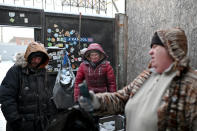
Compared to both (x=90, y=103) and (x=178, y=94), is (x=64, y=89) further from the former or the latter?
(x=178, y=94)

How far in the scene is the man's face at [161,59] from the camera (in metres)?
1.36

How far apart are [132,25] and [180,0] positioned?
61.9 inches

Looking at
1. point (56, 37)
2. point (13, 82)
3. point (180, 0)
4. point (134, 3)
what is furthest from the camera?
point (56, 37)

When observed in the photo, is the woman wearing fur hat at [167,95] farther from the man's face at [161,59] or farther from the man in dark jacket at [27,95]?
the man in dark jacket at [27,95]

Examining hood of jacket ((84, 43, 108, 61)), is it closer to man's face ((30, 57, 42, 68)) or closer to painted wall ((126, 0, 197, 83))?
painted wall ((126, 0, 197, 83))

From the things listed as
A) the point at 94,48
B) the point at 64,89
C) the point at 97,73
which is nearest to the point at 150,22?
the point at 94,48

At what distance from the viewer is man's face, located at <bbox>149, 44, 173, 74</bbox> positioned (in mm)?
1363

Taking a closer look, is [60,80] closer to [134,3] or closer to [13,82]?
[13,82]

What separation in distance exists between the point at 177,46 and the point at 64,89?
269cm

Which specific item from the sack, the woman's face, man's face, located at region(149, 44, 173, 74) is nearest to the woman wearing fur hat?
man's face, located at region(149, 44, 173, 74)

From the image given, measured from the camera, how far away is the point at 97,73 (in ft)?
11.1

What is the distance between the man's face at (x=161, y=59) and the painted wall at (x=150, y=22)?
150 cm

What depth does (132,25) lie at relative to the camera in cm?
442

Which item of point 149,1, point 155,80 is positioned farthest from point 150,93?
point 149,1
